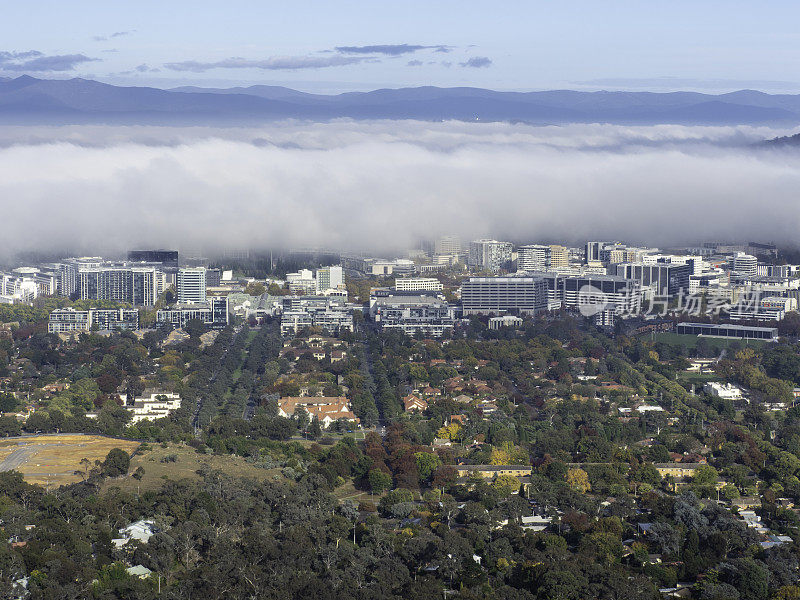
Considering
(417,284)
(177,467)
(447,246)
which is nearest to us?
(177,467)

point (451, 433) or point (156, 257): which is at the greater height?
point (156, 257)

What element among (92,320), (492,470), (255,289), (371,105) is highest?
(371,105)

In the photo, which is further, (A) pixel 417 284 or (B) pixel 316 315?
(A) pixel 417 284

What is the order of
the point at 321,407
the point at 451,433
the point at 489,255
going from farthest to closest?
1. the point at 489,255
2. the point at 321,407
3. the point at 451,433

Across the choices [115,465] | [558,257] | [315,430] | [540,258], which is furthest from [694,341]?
[115,465]

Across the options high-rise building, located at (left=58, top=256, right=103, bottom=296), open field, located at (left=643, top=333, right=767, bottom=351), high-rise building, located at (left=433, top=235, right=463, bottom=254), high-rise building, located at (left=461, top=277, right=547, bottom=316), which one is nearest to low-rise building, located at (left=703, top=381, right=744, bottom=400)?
open field, located at (left=643, top=333, right=767, bottom=351)

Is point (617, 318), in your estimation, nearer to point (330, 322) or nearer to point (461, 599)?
point (330, 322)

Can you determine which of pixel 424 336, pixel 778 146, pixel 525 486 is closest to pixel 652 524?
pixel 525 486

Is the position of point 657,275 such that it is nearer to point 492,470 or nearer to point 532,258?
point 532,258

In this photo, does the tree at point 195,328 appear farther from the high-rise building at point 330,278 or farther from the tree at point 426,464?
the tree at point 426,464
